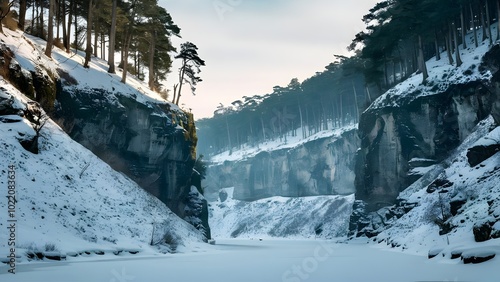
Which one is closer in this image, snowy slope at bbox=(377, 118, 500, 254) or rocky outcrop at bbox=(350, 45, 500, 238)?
snowy slope at bbox=(377, 118, 500, 254)

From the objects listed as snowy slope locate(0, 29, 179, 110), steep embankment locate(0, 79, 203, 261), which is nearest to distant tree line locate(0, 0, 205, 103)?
snowy slope locate(0, 29, 179, 110)

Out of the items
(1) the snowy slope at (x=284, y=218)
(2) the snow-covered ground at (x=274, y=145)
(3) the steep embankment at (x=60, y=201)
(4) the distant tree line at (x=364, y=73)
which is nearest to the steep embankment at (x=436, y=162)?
(4) the distant tree line at (x=364, y=73)

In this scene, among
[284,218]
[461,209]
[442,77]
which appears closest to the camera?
[461,209]

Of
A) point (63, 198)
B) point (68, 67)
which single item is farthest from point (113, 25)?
point (63, 198)

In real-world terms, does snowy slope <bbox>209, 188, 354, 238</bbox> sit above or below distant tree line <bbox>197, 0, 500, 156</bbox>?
below

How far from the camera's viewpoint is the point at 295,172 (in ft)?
285

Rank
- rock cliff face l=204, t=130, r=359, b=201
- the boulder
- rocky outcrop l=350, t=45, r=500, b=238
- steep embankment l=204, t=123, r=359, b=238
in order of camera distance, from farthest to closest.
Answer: rock cliff face l=204, t=130, r=359, b=201, steep embankment l=204, t=123, r=359, b=238, rocky outcrop l=350, t=45, r=500, b=238, the boulder

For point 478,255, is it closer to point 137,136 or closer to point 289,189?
point 137,136

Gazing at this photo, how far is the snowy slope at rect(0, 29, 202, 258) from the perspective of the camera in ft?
52.2

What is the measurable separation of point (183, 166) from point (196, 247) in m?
15.1

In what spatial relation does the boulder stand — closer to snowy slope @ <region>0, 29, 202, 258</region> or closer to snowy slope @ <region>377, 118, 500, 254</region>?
snowy slope @ <region>377, 118, 500, 254</region>

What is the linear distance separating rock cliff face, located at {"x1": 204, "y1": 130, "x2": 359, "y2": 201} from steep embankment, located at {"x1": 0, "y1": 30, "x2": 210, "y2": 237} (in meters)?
39.2

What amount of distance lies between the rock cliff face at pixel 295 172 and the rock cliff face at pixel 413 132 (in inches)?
936

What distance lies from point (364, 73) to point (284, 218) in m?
32.7
